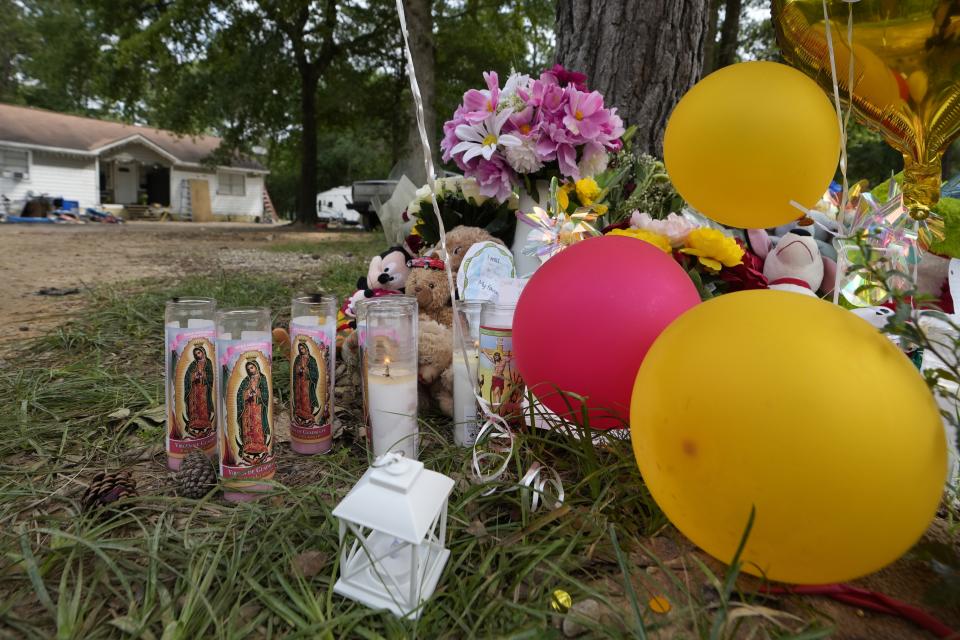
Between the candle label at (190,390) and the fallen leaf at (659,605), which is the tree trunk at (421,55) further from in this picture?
the fallen leaf at (659,605)

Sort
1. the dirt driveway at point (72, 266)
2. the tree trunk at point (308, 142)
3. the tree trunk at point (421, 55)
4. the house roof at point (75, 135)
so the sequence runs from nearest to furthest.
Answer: the dirt driveway at point (72, 266), the tree trunk at point (421, 55), the tree trunk at point (308, 142), the house roof at point (75, 135)

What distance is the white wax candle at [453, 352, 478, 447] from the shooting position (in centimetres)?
160

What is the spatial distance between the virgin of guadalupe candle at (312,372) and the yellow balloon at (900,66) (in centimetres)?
159

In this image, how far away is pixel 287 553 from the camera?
3.51ft

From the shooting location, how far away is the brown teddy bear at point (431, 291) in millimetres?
2053

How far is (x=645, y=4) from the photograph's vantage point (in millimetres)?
2859

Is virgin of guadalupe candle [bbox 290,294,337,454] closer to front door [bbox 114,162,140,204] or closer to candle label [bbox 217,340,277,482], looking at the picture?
candle label [bbox 217,340,277,482]

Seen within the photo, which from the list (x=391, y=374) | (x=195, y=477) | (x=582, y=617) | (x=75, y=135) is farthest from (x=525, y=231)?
(x=75, y=135)

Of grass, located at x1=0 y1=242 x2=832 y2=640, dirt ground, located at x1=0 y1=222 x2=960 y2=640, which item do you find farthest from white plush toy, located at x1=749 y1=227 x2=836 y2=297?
grass, located at x1=0 y1=242 x2=832 y2=640

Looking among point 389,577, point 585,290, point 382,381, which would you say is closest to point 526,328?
point 585,290

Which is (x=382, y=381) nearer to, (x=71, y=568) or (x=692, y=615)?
(x=71, y=568)

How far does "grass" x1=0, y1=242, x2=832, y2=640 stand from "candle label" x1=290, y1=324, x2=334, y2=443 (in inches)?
3.4

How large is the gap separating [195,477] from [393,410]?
0.51 m

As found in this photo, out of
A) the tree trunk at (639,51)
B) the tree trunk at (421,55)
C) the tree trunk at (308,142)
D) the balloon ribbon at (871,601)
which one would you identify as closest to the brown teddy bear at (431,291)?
the balloon ribbon at (871,601)
